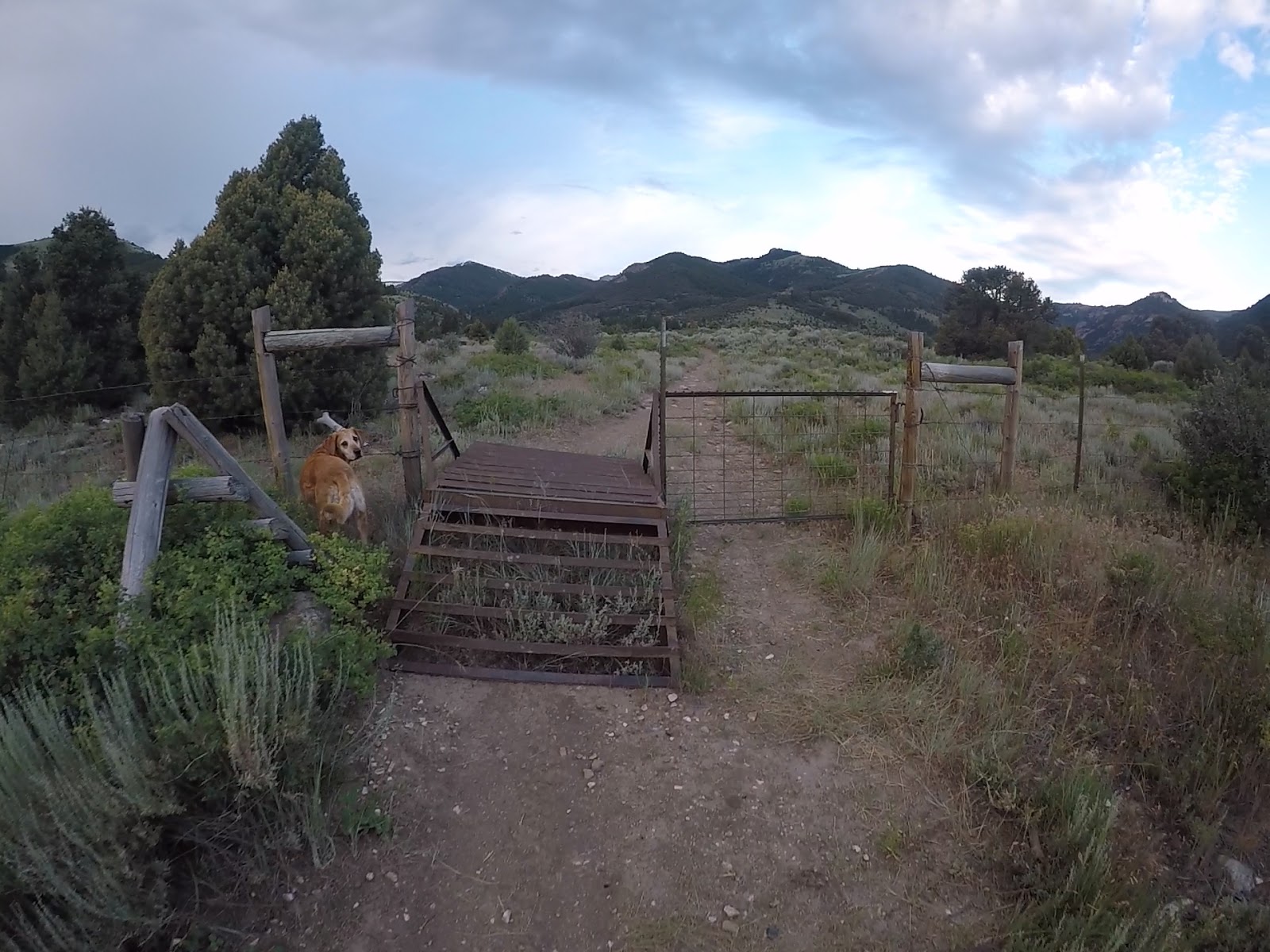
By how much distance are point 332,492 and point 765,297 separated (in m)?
59.0

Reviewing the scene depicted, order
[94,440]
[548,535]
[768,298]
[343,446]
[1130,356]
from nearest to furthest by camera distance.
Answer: [548,535], [343,446], [94,440], [1130,356], [768,298]

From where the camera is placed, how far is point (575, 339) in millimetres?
20984

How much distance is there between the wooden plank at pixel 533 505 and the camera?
538cm

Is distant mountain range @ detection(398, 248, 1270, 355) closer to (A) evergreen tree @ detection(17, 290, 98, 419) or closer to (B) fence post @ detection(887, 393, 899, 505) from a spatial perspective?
(A) evergreen tree @ detection(17, 290, 98, 419)

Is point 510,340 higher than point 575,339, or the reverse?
point 575,339

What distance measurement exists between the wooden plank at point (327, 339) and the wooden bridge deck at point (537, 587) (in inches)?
46.8

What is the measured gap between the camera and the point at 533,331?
2648 cm

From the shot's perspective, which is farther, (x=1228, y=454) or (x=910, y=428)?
(x=1228, y=454)

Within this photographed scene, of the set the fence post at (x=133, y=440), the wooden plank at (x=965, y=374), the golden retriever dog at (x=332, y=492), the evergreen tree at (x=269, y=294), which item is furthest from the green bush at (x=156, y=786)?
the evergreen tree at (x=269, y=294)

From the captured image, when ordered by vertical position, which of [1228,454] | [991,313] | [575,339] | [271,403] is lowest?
[1228,454]

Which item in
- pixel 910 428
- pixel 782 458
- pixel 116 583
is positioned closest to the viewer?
pixel 116 583

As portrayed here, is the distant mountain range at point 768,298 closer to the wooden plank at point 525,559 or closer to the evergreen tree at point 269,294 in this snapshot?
the evergreen tree at point 269,294

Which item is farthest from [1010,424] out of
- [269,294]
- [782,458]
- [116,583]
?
[269,294]

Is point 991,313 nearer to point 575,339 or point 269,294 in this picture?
point 575,339
